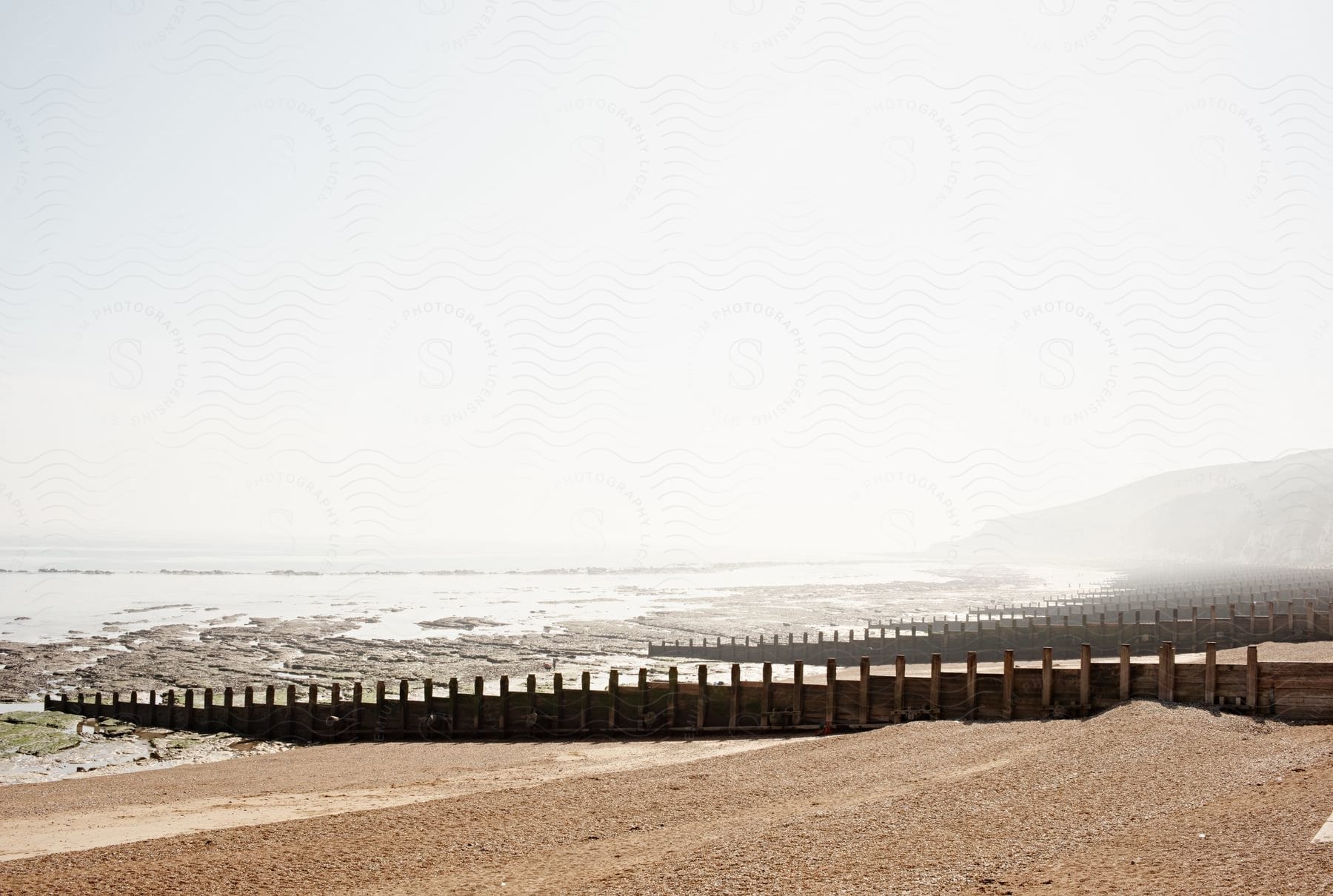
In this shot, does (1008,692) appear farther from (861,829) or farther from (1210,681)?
(861,829)

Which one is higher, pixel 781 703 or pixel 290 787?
pixel 781 703

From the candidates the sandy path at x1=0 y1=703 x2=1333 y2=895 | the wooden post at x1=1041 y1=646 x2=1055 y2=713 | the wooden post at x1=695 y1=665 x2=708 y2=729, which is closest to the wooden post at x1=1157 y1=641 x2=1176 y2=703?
the sandy path at x1=0 y1=703 x2=1333 y2=895

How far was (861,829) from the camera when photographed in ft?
36.4

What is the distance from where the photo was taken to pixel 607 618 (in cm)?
7125

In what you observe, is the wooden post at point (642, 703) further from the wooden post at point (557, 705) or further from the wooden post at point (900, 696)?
the wooden post at point (900, 696)

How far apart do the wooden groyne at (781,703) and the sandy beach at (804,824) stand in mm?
1069

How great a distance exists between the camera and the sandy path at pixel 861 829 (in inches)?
365

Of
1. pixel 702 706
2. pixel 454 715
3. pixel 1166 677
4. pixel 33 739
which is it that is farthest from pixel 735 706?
pixel 33 739

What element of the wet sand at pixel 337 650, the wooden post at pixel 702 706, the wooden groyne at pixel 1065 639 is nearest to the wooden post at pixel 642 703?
the wooden post at pixel 702 706

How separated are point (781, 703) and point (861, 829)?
35.7 feet

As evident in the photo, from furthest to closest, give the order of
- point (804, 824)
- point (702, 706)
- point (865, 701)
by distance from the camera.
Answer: point (702, 706) < point (865, 701) < point (804, 824)

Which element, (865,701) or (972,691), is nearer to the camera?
(972,691)

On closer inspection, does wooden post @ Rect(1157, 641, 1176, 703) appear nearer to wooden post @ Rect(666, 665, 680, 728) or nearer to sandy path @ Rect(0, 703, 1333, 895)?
sandy path @ Rect(0, 703, 1333, 895)

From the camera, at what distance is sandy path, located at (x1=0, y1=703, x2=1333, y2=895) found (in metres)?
9.27
